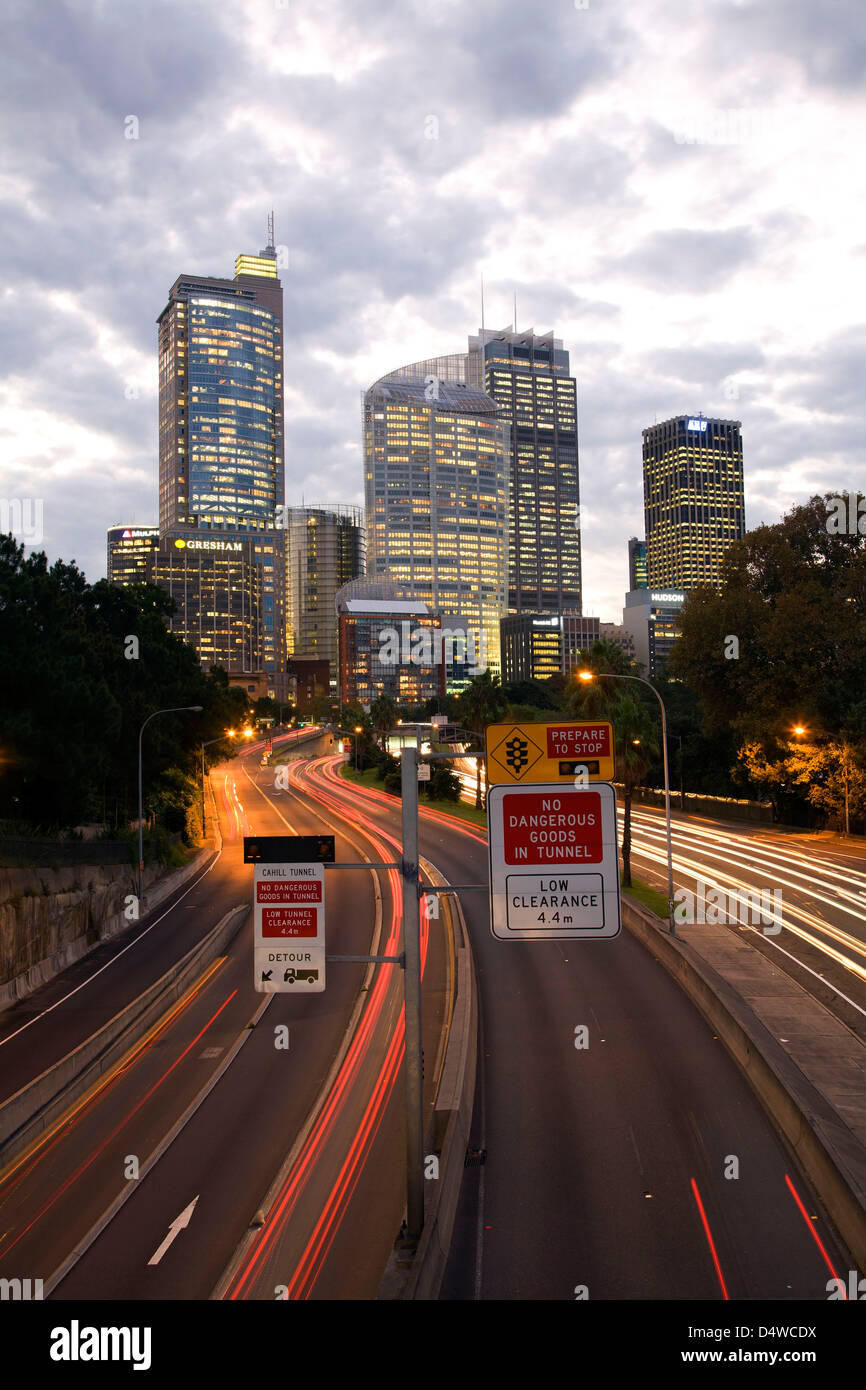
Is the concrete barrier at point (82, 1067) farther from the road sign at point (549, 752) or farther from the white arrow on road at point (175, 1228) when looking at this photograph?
the road sign at point (549, 752)

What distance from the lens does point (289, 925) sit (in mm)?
12969

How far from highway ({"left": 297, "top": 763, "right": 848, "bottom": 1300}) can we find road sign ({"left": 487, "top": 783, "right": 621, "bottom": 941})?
4.97 m

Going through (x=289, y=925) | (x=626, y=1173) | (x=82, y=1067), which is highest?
(x=289, y=925)

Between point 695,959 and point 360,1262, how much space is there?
17.2 metres

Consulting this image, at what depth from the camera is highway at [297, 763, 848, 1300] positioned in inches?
501

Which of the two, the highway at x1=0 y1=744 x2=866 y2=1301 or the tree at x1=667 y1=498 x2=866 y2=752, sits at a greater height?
the tree at x1=667 y1=498 x2=866 y2=752

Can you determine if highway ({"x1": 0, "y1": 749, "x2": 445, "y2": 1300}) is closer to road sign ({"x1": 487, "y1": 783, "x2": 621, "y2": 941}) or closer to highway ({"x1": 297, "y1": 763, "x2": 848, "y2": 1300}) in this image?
highway ({"x1": 297, "y1": 763, "x2": 848, "y2": 1300})

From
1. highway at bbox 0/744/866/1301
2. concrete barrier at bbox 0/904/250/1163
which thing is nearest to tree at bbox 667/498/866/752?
highway at bbox 0/744/866/1301

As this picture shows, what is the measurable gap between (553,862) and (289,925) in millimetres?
3815

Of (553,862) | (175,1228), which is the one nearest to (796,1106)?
(553,862)

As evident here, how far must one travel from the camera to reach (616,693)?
46406 mm

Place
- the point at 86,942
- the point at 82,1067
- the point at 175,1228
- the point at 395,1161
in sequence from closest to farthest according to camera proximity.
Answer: the point at 175,1228
the point at 395,1161
the point at 82,1067
the point at 86,942

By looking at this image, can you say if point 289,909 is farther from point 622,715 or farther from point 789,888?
point 789,888
